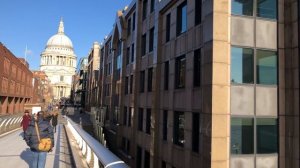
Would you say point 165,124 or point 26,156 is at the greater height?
point 165,124

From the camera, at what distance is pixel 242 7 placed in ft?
56.4

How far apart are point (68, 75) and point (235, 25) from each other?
615 ft

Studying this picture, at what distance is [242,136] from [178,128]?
509cm

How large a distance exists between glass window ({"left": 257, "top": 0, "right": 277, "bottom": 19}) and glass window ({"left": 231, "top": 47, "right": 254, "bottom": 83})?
2.20 meters

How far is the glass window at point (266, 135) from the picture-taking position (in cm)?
1677

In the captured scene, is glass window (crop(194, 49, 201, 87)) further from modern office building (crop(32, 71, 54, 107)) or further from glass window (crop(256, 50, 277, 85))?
modern office building (crop(32, 71, 54, 107))

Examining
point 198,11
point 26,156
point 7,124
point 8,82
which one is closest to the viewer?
point 26,156

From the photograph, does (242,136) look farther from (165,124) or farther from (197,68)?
(165,124)

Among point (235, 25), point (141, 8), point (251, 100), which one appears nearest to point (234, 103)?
point (251, 100)

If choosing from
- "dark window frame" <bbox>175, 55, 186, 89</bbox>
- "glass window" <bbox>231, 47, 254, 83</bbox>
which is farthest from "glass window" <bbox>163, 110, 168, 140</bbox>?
"glass window" <bbox>231, 47, 254, 83</bbox>

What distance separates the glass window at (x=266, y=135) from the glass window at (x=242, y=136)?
422mm

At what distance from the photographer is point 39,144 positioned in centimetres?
778

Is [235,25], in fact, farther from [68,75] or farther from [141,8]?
[68,75]

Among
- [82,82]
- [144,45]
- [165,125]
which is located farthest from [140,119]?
[82,82]
